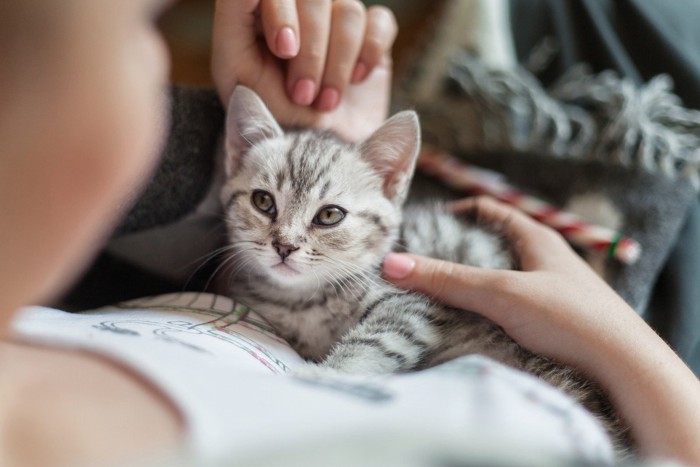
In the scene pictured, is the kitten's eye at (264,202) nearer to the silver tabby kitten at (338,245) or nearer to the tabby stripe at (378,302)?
the silver tabby kitten at (338,245)

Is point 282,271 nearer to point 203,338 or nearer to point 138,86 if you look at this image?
point 203,338

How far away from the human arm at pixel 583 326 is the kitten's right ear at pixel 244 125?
1.14 feet

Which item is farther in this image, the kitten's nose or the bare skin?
the kitten's nose

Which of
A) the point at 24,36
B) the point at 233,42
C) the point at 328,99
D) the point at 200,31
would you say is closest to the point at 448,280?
the point at 328,99

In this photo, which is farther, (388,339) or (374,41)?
(374,41)

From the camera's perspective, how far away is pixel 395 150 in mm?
989

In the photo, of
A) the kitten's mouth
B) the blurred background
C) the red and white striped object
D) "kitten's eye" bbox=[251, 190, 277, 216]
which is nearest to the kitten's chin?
the kitten's mouth

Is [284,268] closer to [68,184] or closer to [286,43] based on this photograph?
[286,43]

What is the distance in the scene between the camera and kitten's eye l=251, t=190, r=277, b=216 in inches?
37.4

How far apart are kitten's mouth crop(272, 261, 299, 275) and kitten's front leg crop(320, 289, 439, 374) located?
0.14m

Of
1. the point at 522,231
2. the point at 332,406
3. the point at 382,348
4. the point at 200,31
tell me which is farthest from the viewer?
the point at 200,31

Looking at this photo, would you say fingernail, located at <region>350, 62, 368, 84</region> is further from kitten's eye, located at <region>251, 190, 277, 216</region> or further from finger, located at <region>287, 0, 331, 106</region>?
kitten's eye, located at <region>251, 190, 277, 216</region>

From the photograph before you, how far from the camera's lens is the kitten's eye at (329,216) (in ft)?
3.06

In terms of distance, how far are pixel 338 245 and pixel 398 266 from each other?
0.38 feet
